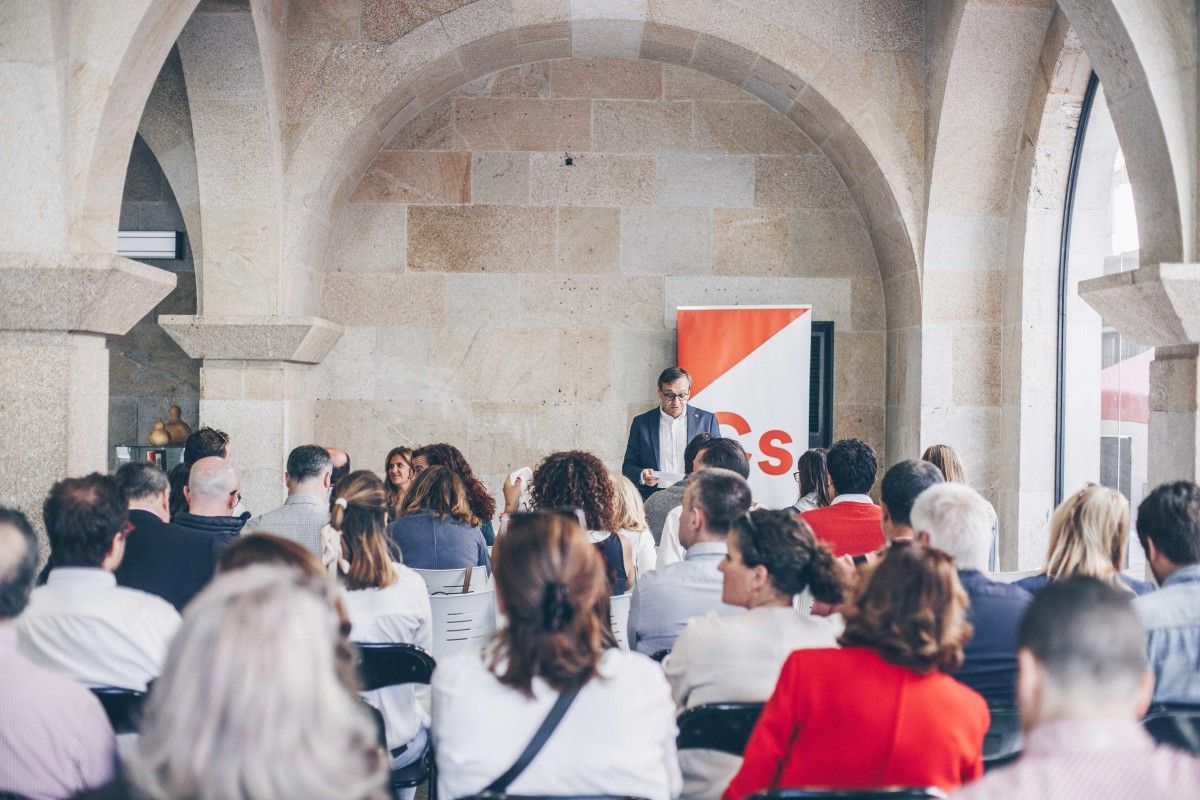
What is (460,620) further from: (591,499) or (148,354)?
(148,354)

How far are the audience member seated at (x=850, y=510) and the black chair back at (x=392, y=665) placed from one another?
1529 millimetres

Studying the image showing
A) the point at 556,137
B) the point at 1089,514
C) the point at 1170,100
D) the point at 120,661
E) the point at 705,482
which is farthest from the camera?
the point at 556,137

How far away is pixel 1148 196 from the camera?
13.1 feet

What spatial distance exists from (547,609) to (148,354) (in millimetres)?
5524

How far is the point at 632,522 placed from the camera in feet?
12.1

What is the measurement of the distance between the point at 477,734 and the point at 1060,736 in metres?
0.89

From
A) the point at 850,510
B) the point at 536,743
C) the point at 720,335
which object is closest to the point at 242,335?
the point at 720,335

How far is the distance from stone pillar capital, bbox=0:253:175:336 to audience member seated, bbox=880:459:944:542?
255 cm

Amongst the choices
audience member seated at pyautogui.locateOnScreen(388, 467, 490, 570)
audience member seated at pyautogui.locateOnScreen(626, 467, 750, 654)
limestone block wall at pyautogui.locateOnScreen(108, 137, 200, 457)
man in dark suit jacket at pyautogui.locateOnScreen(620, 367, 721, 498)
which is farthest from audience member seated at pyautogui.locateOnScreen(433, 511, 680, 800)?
limestone block wall at pyautogui.locateOnScreen(108, 137, 200, 457)

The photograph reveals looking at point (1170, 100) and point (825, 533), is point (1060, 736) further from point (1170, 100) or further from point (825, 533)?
point (1170, 100)

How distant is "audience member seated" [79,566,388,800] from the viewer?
1165 millimetres

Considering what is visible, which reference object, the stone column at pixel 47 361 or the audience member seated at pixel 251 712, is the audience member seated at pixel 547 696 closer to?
the audience member seated at pixel 251 712

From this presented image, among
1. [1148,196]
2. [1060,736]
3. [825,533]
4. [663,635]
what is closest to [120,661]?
[663,635]

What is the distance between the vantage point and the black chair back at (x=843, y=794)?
164cm
